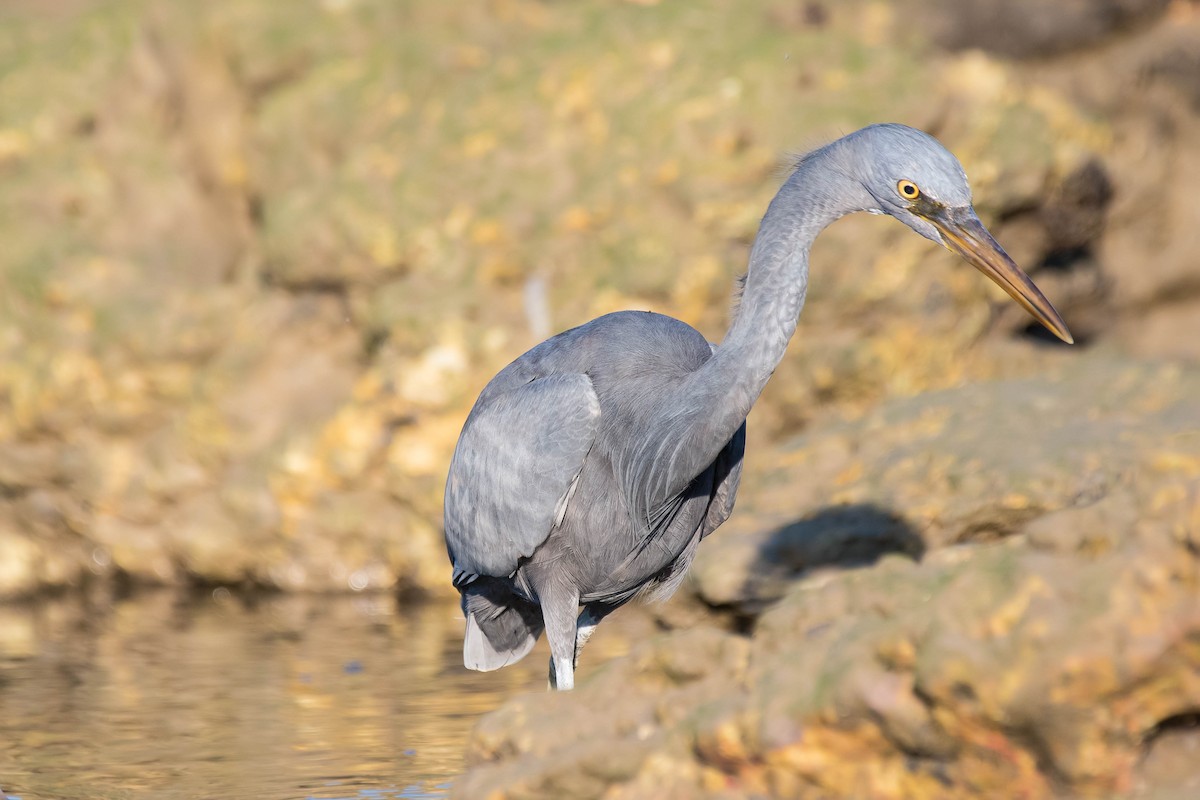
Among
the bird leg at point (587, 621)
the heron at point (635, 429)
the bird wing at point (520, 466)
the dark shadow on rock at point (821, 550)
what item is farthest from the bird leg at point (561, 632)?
the dark shadow on rock at point (821, 550)

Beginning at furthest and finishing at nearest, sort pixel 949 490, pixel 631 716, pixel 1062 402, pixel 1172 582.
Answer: pixel 1062 402
pixel 949 490
pixel 631 716
pixel 1172 582

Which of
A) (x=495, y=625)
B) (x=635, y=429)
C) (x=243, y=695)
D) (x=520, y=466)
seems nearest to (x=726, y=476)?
(x=635, y=429)

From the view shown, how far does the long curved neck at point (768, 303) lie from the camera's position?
14.1ft

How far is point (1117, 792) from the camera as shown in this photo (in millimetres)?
3158

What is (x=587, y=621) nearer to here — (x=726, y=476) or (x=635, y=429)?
(x=726, y=476)

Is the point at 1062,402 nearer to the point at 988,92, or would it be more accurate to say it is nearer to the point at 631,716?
the point at 988,92

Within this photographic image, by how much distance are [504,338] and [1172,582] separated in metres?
5.91

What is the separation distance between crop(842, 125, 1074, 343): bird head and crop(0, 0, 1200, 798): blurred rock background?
3529mm

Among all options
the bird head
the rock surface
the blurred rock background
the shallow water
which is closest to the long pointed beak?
the bird head

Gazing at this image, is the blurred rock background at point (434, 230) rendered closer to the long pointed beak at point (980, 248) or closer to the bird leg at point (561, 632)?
the bird leg at point (561, 632)

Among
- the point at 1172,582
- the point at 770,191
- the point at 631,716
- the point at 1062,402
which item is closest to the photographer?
the point at 1172,582

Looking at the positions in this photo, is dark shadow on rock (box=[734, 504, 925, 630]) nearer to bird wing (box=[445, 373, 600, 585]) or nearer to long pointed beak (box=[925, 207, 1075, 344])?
bird wing (box=[445, 373, 600, 585])

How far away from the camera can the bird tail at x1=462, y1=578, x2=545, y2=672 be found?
565 cm

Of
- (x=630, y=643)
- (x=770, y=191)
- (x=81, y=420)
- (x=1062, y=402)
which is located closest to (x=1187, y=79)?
(x=770, y=191)
